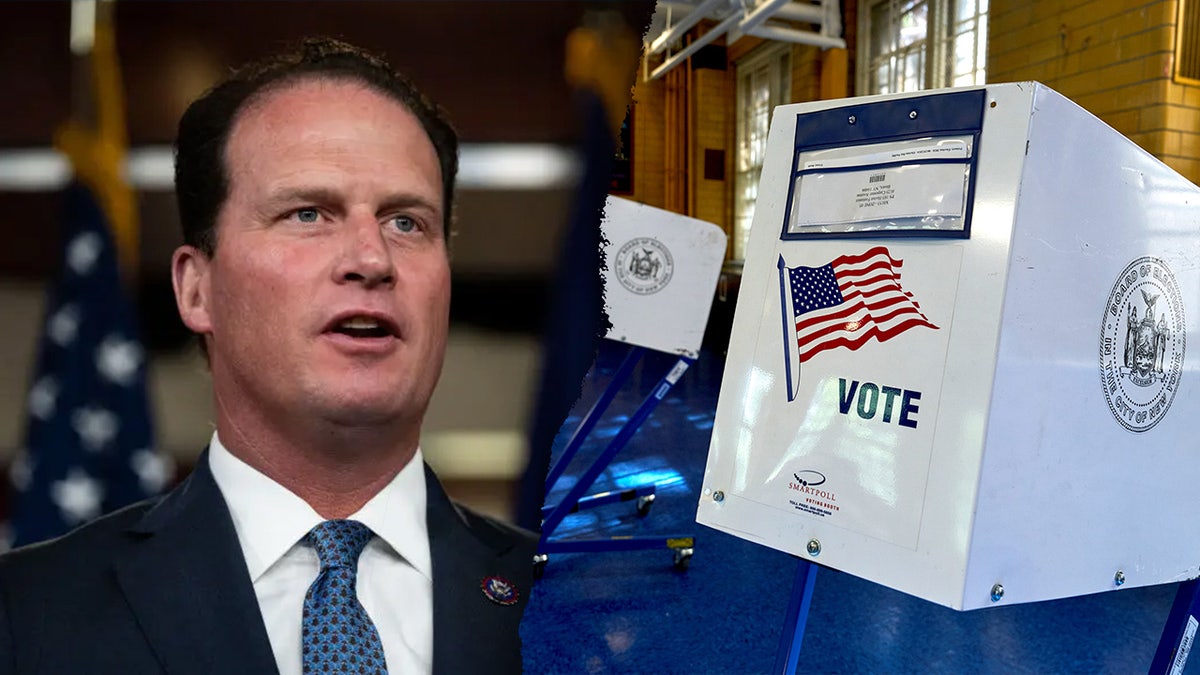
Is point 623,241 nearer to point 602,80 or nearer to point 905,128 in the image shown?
point 905,128

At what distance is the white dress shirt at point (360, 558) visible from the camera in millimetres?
402

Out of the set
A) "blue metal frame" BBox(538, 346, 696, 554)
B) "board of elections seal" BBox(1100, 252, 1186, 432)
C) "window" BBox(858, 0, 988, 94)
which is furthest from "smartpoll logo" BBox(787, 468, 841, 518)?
"window" BBox(858, 0, 988, 94)

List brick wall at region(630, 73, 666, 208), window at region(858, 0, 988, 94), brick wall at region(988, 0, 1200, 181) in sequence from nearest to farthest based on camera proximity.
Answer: brick wall at region(988, 0, 1200, 181), window at region(858, 0, 988, 94), brick wall at region(630, 73, 666, 208)

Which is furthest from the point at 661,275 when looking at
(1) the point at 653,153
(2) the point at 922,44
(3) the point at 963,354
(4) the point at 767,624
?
(1) the point at 653,153

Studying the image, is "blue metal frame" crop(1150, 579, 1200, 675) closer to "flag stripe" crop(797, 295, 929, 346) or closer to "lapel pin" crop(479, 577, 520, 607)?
"flag stripe" crop(797, 295, 929, 346)

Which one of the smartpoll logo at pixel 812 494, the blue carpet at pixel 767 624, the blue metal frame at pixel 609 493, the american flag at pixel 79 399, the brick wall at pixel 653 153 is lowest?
the blue carpet at pixel 767 624

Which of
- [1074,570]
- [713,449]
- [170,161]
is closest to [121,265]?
[170,161]

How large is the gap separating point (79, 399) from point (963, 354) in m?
0.86

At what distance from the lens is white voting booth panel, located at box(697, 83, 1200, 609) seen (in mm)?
862

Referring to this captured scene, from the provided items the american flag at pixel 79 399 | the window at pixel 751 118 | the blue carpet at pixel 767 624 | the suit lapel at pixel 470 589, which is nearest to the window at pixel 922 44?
the window at pixel 751 118

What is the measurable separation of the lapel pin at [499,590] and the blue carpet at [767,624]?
1596 millimetres

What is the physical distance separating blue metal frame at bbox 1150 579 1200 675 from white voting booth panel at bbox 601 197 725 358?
1.69 metres

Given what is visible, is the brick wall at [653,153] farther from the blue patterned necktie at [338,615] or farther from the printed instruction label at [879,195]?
the blue patterned necktie at [338,615]

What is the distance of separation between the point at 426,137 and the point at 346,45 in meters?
0.07
